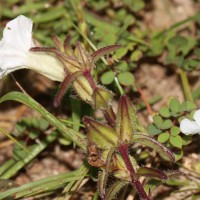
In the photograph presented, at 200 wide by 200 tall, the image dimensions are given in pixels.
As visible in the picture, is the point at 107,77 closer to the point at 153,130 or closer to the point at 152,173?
the point at 153,130

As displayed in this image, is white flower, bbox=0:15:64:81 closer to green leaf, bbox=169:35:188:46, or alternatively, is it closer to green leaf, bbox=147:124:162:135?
green leaf, bbox=147:124:162:135

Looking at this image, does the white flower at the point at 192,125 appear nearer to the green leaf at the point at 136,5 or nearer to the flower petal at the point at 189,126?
the flower petal at the point at 189,126

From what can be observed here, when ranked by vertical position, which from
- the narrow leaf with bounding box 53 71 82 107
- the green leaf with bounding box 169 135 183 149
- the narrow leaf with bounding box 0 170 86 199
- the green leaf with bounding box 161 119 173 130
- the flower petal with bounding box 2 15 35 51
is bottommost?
the green leaf with bounding box 169 135 183 149

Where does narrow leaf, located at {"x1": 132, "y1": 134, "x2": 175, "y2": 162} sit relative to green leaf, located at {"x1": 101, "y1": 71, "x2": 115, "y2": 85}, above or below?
below

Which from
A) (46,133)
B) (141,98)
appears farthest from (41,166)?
(141,98)

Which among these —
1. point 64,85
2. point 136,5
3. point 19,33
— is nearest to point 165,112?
point 64,85

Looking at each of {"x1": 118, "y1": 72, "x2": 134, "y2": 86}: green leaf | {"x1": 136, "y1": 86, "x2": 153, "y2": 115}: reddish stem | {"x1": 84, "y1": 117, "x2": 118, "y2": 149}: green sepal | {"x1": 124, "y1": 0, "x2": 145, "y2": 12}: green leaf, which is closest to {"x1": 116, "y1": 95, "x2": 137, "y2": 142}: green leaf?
{"x1": 84, "y1": 117, "x2": 118, "y2": 149}: green sepal

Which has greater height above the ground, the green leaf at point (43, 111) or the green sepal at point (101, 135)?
the green leaf at point (43, 111)

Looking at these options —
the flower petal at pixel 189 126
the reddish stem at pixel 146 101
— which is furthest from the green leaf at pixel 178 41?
the flower petal at pixel 189 126
